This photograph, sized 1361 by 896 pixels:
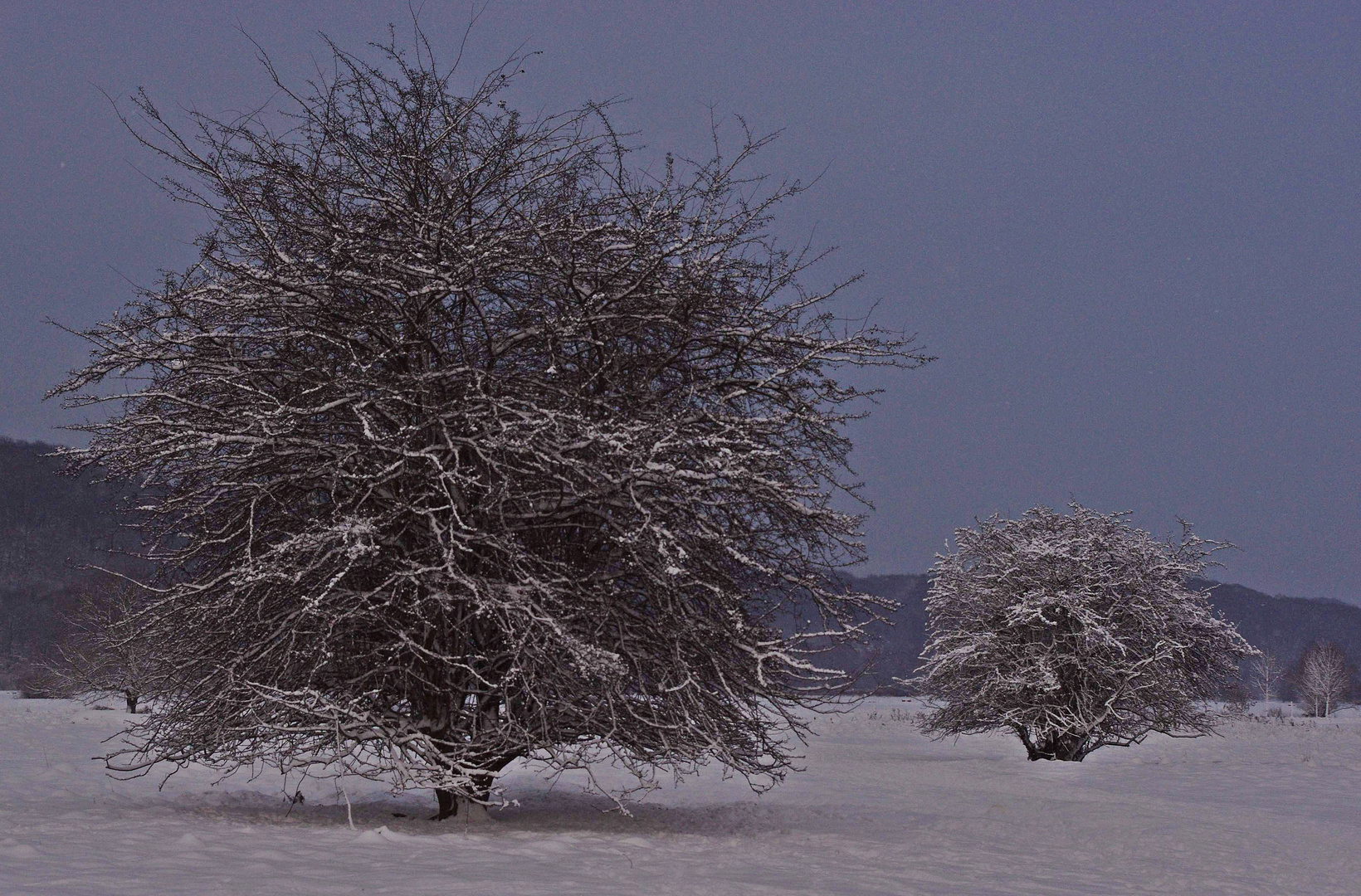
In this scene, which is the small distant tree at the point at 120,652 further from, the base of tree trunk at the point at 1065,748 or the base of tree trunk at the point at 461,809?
the base of tree trunk at the point at 1065,748

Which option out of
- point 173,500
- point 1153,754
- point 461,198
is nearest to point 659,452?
point 461,198

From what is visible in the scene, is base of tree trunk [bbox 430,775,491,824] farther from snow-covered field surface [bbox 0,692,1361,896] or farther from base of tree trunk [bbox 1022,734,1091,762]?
base of tree trunk [bbox 1022,734,1091,762]

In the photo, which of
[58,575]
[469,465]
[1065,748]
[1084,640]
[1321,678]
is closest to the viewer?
[469,465]

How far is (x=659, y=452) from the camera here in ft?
28.4

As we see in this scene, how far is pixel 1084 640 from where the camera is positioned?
69.2ft

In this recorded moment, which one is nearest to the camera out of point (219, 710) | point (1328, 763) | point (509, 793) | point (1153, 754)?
point (219, 710)

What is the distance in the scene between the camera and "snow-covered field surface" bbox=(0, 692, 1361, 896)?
678cm

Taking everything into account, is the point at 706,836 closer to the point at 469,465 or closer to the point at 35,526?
the point at 469,465

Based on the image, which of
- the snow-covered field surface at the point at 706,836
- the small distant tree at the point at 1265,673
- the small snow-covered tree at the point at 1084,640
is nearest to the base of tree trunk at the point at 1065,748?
the small snow-covered tree at the point at 1084,640

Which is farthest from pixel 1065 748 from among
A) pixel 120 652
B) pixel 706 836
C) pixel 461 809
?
pixel 120 652

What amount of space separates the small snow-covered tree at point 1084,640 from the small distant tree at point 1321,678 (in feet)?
198

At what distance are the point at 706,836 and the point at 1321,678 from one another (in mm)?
78784

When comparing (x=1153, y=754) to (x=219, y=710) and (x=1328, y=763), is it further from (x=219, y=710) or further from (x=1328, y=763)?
(x=219, y=710)

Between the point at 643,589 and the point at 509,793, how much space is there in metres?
4.58
